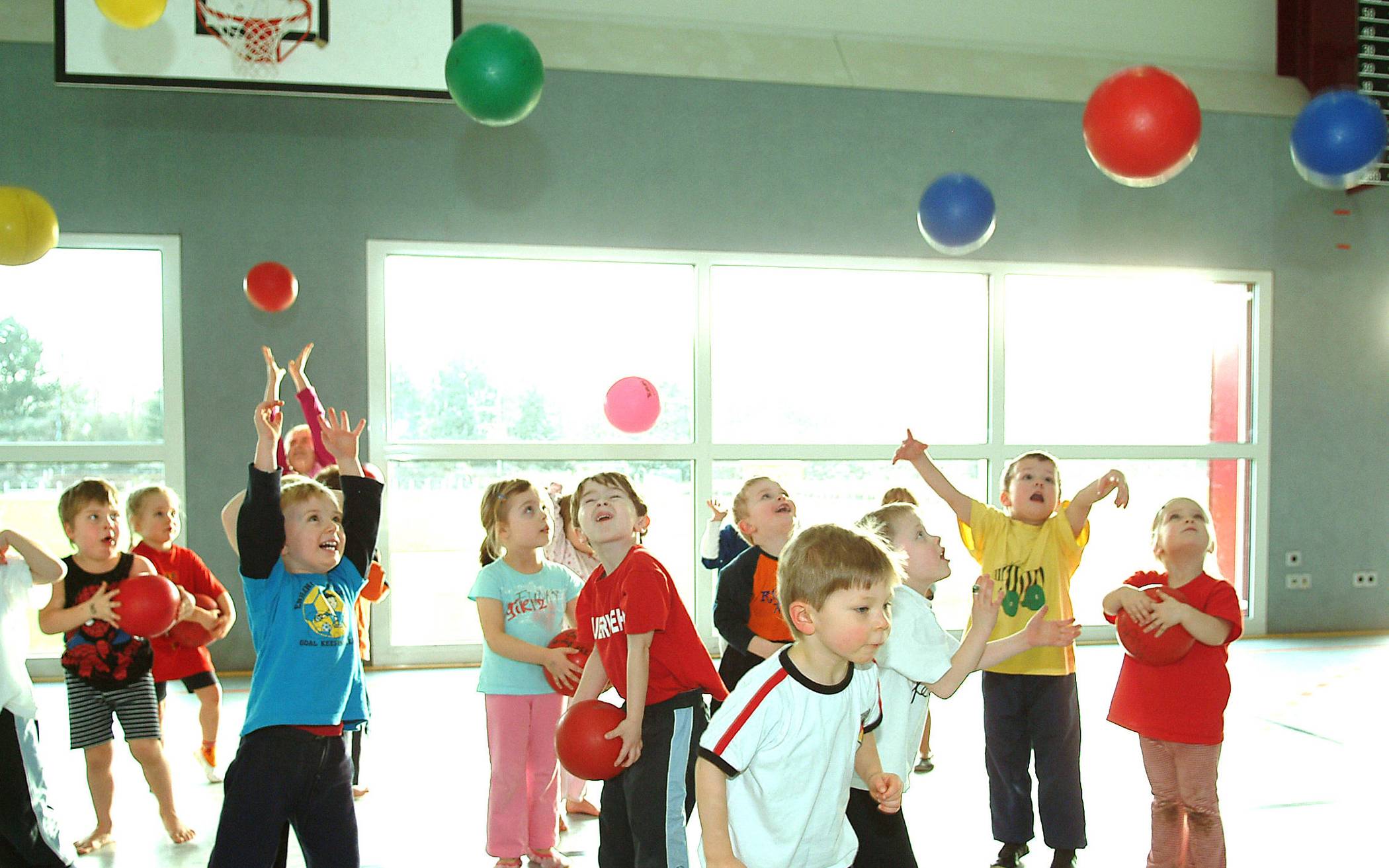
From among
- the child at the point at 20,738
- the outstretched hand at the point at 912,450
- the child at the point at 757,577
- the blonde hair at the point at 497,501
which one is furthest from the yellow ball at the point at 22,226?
the outstretched hand at the point at 912,450

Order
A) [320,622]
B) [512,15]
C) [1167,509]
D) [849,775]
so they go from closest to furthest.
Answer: [849,775] < [320,622] < [1167,509] < [512,15]

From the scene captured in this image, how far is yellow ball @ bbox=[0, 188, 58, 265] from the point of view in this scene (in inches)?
176

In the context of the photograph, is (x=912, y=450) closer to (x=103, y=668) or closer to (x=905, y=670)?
(x=905, y=670)

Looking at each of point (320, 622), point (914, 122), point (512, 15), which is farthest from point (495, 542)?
point (914, 122)

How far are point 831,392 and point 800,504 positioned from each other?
835 millimetres

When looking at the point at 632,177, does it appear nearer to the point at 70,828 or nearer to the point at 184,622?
the point at 184,622

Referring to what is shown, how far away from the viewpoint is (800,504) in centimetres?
719

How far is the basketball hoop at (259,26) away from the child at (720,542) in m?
2.89

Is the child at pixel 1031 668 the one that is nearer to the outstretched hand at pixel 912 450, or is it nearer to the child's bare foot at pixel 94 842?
the outstretched hand at pixel 912 450

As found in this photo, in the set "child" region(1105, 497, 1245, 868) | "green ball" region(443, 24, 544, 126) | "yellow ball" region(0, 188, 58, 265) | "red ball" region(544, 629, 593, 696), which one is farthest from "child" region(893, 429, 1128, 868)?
"yellow ball" region(0, 188, 58, 265)

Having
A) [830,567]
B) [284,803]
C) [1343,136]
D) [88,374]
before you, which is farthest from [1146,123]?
[88,374]

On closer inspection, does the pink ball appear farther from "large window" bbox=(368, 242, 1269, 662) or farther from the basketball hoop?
the basketball hoop

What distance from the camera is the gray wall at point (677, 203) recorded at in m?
6.35

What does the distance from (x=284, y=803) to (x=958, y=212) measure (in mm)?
3637
